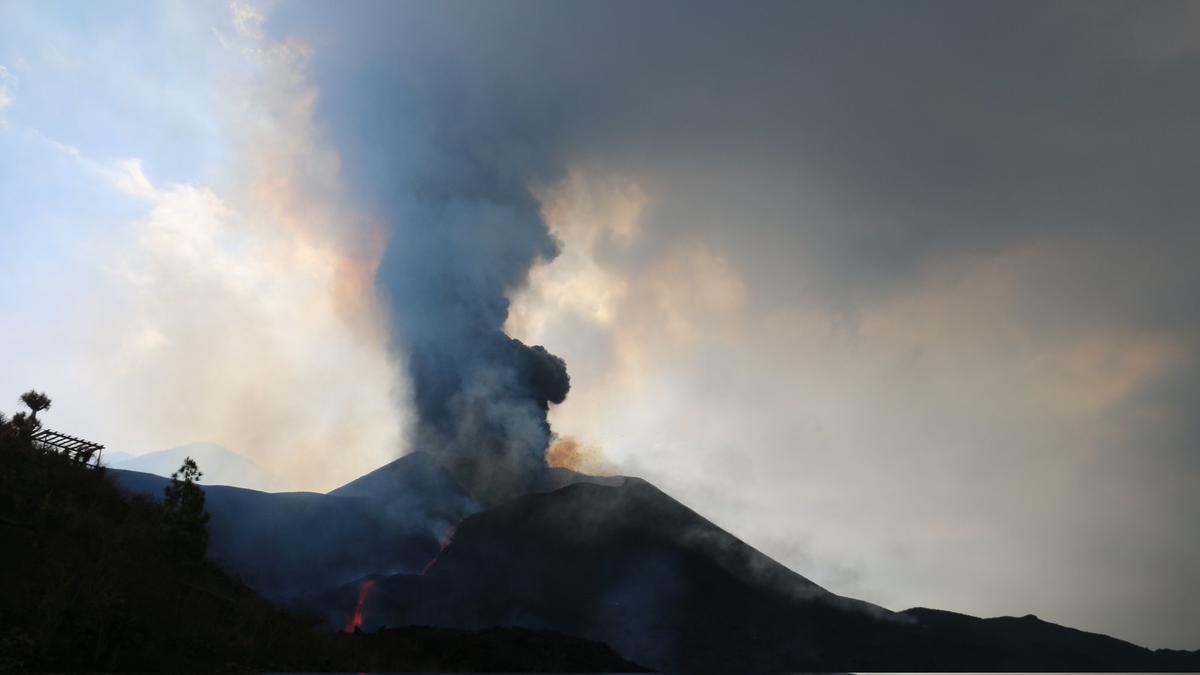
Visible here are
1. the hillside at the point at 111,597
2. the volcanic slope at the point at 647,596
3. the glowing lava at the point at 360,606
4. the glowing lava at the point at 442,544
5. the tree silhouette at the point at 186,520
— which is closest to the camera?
the hillside at the point at 111,597

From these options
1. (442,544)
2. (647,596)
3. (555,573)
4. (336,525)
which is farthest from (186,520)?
(647,596)

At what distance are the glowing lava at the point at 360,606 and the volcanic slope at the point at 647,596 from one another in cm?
101

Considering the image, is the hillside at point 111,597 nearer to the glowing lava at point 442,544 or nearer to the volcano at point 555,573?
the volcano at point 555,573

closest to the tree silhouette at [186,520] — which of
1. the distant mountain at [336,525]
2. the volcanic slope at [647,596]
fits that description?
the distant mountain at [336,525]

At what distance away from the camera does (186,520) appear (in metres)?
64.2

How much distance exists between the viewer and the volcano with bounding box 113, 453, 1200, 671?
133500mm

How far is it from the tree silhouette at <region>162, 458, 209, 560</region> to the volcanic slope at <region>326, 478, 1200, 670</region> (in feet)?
209

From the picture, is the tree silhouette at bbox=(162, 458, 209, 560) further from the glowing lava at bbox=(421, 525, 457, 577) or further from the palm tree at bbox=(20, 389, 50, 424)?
the glowing lava at bbox=(421, 525, 457, 577)

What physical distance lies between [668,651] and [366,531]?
64974 mm

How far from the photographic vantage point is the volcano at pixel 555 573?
133500 mm

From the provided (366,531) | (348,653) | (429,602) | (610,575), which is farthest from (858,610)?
(348,653)

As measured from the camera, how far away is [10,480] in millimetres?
50469

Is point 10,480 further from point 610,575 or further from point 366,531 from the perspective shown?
point 610,575

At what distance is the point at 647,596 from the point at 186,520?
106794mm
